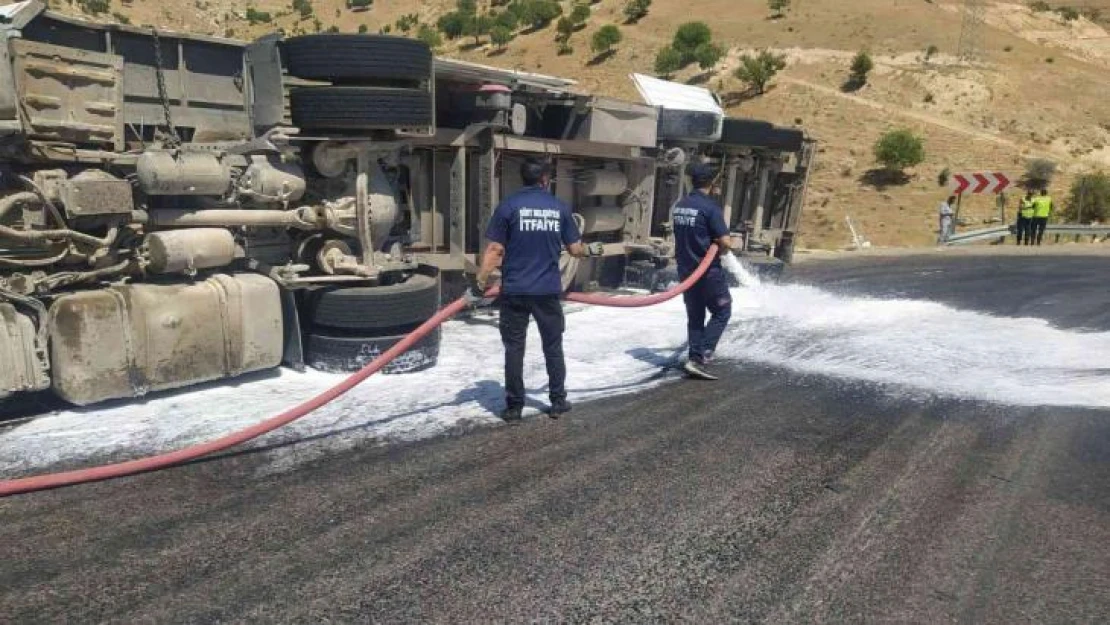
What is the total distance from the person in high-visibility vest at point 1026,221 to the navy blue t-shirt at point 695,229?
1761 cm

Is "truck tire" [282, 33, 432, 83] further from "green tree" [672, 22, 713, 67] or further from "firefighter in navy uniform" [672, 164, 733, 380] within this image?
"green tree" [672, 22, 713, 67]

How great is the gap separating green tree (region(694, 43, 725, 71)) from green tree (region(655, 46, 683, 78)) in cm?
114

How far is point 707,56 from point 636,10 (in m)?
16.8

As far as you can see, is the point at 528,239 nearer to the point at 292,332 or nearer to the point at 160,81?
the point at 292,332

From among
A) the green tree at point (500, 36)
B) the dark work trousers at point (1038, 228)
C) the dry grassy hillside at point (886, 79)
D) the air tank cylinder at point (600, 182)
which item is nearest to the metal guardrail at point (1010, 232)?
→ the dark work trousers at point (1038, 228)

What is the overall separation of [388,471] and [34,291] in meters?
2.54

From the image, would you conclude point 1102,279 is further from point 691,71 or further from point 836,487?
point 691,71

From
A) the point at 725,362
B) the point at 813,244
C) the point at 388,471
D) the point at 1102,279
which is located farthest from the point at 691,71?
the point at 388,471

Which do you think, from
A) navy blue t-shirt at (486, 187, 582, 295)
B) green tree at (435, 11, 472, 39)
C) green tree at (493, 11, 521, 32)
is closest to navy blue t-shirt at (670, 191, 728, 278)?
navy blue t-shirt at (486, 187, 582, 295)

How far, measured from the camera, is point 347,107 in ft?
18.7

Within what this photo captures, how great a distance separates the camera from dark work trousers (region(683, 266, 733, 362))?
248 inches

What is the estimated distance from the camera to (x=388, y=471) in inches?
164

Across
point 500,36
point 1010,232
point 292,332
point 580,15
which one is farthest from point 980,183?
point 500,36

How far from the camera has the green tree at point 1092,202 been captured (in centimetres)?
2500
